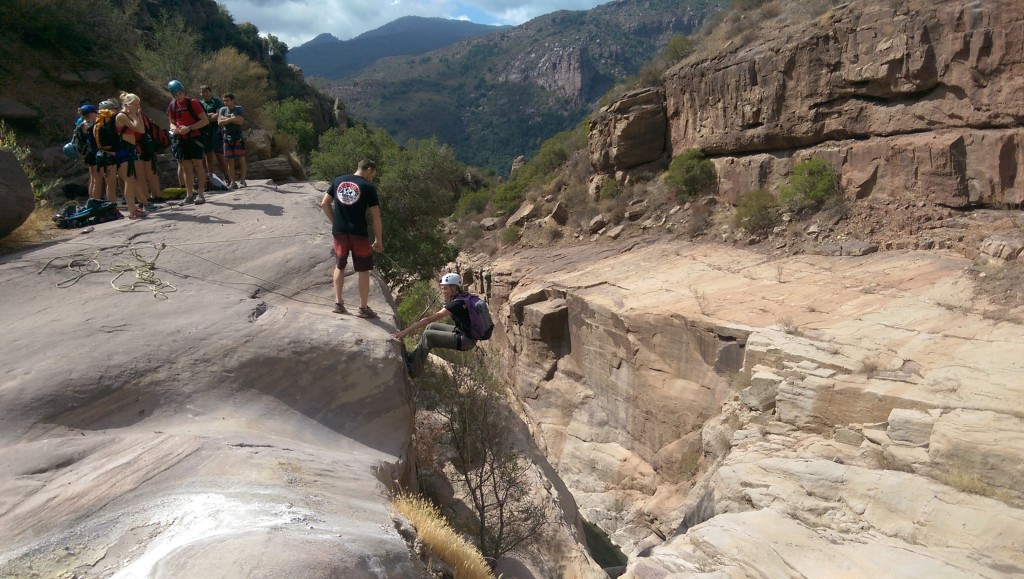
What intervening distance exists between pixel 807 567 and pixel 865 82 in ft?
44.6

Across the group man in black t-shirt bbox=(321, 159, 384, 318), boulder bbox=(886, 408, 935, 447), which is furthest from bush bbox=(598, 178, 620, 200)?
man in black t-shirt bbox=(321, 159, 384, 318)

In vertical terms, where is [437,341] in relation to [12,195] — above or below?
below

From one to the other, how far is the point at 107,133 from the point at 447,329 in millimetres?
5114

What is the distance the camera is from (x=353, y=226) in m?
5.90

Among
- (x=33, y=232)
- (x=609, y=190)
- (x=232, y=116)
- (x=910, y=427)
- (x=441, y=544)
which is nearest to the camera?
(x=441, y=544)

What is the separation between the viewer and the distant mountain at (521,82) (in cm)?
8062

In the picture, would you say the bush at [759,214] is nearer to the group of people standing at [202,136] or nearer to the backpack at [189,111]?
the group of people standing at [202,136]

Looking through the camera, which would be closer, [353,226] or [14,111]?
[353,226]

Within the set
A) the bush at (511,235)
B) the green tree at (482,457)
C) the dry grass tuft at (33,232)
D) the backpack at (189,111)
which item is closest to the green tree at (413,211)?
the backpack at (189,111)

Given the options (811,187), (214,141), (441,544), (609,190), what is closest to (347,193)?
(441,544)

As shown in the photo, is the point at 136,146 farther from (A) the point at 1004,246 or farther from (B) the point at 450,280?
(A) the point at 1004,246

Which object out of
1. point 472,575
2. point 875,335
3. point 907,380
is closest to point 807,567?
point 472,575

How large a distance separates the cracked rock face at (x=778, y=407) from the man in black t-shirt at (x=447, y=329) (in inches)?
113

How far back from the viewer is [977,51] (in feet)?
42.1
